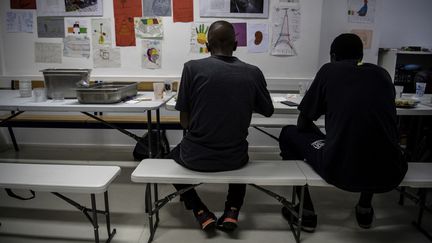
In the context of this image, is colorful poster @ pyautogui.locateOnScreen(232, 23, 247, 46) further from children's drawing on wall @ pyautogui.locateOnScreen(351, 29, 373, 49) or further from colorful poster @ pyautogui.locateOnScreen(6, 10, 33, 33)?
colorful poster @ pyautogui.locateOnScreen(6, 10, 33, 33)

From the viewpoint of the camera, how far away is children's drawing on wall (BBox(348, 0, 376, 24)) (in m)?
3.33

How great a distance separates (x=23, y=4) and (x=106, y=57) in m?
1.06

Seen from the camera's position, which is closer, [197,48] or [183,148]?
[183,148]

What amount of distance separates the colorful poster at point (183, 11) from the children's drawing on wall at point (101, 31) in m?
0.74

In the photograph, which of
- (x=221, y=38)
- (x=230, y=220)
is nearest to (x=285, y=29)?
(x=221, y=38)

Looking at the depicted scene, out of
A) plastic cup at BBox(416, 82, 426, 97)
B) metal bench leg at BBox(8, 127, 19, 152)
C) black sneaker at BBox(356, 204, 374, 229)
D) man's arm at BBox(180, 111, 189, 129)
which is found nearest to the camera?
man's arm at BBox(180, 111, 189, 129)

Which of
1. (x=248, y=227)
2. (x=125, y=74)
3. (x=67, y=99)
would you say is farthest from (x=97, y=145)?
(x=248, y=227)

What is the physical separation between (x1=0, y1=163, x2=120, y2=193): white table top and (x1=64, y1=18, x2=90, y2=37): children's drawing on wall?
1966mm

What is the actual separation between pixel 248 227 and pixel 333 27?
2.46 metres

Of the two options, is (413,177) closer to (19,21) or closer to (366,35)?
(366,35)

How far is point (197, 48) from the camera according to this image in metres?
3.36

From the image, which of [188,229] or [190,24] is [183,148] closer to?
[188,229]

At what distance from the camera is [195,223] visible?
6.74ft

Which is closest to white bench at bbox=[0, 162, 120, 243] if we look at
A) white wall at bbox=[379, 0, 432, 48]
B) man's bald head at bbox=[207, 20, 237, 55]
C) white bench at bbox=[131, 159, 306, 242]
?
white bench at bbox=[131, 159, 306, 242]
